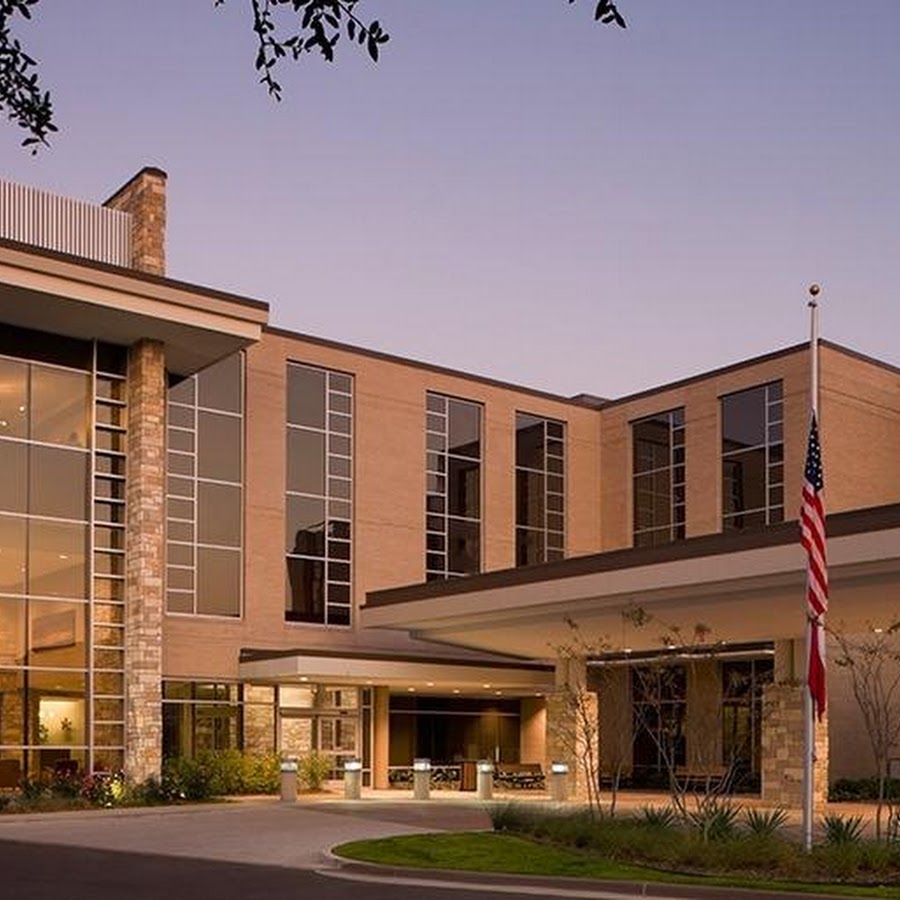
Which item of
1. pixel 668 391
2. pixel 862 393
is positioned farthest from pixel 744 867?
pixel 668 391

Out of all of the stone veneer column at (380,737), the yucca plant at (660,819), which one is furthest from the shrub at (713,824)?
the stone veneer column at (380,737)

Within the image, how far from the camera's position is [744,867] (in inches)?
746

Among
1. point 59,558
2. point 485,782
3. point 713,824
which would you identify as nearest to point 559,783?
point 485,782

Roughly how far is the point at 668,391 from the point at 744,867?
1200 inches

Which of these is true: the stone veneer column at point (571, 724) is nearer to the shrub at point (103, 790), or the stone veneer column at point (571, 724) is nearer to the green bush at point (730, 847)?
the shrub at point (103, 790)

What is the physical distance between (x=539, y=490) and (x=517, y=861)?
95.2ft

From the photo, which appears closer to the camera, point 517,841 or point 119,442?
point 517,841

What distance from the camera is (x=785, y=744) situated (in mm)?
35312

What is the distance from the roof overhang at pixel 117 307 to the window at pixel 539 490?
13817 millimetres

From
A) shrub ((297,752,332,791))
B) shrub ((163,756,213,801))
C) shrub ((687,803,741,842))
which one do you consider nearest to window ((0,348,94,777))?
shrub ((163,756,213,801))

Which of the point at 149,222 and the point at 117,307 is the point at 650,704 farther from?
the point at 149,222

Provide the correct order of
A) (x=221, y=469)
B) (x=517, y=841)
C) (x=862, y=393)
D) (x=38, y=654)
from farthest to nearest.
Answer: (x=862, y=393) < (x=221, y=469) < (x=38, y=654) < (x=517, y=841)

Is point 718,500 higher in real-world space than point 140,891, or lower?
higher

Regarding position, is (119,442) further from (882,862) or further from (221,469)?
(882,862)
